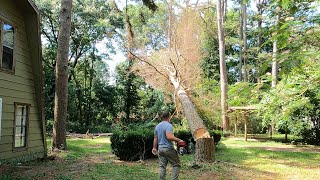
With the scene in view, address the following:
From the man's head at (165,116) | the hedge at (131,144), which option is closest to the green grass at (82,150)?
the hedge at (131,144)

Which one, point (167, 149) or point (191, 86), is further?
point (191, 86)

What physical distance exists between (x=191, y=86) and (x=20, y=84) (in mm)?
11729

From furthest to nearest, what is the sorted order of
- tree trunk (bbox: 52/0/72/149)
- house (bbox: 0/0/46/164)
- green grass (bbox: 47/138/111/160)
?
tree trunk (bbox: 52/0/72/149), green grass (bbox: 47/138/111/160), house (bbox: 0/0/46/164)

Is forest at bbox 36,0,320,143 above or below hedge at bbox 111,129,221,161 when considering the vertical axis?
above

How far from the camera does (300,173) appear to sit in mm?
8570

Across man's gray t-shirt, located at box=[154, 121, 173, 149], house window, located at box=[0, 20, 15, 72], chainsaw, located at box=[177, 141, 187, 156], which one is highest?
house window, located at box=[0, 20, 15, 72]

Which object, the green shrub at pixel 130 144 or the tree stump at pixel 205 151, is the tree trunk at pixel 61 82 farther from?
the tree stump at pixel 205 151

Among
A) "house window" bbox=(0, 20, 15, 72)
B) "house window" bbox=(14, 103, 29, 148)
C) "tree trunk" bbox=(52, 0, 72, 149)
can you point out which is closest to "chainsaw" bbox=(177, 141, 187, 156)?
"house window" bbox=(14, 103, 29, 148)

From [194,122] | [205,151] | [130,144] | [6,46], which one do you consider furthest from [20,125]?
[194,122]

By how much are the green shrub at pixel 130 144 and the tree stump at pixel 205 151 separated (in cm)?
220

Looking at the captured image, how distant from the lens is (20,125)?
9.84 meters

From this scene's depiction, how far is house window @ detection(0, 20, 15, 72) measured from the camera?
29.7 feet

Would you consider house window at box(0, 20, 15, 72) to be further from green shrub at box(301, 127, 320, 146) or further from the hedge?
green shrub at box(301, 127, 320, 146)

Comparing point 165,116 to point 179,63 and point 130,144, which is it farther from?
point 179,63
